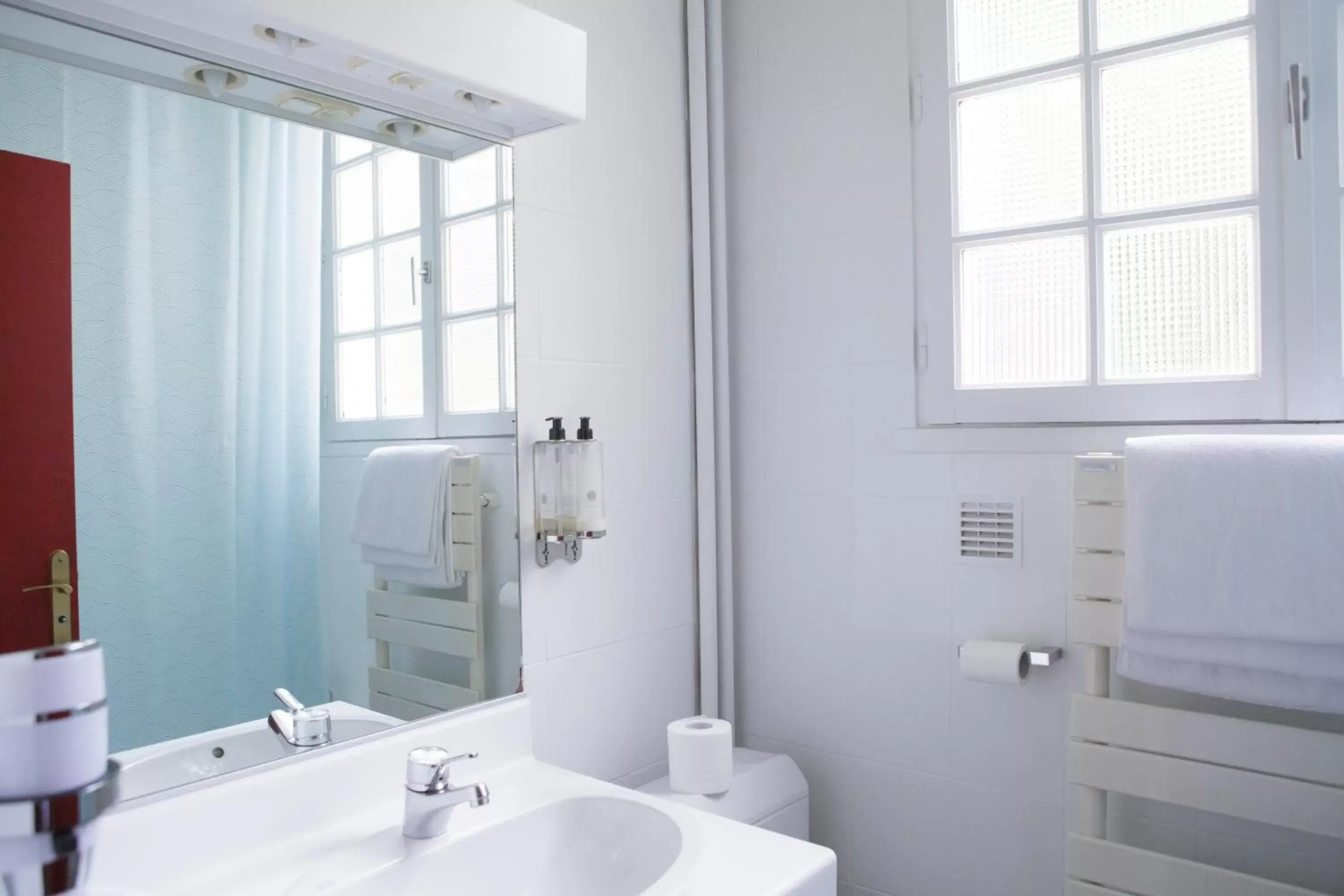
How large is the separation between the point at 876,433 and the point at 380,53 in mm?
1057

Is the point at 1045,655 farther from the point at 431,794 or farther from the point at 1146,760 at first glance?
the point at 431,794

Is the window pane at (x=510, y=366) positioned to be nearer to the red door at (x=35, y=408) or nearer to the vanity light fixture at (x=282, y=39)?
the vanity light fixture at (x=282, y=39)

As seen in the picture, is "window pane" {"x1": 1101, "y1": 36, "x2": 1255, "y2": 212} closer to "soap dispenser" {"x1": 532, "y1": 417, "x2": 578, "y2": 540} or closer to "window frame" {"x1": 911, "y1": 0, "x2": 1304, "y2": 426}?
"window frame" {"x1": 911, "y1": 0, "x2": 1304, "y2": 426}

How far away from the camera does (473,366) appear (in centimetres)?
145

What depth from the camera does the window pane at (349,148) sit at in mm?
1273

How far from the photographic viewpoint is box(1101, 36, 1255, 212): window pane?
4.79 ft

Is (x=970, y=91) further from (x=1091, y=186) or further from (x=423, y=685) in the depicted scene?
(x=423, y=685)

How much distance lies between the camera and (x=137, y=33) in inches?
41.8

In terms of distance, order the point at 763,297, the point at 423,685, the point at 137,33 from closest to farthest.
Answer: the point at 137,33, the point at 423,685, the point at 763,297

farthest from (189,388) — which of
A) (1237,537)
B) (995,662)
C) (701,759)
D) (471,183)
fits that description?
(1237,537)

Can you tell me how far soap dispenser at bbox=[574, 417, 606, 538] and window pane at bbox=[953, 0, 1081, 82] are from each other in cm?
92

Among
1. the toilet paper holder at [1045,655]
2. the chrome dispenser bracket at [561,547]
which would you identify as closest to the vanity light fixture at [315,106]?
the chrome dispenser bracket at [561,547]

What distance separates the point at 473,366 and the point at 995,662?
3.11 feet

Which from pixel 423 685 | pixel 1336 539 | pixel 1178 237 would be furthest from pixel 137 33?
pixel 1336 539
